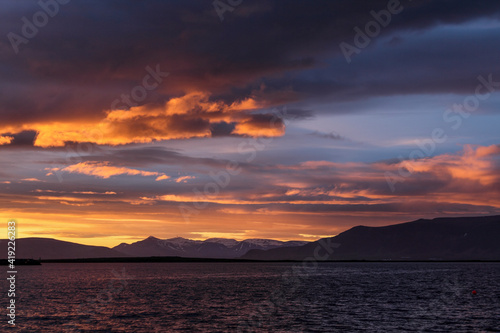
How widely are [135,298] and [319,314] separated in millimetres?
45040

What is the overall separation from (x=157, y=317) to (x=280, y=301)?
28800 millimetres

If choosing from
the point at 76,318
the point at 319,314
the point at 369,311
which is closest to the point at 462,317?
the point at 369,311

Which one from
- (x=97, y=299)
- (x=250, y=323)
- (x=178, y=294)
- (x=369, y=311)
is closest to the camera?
(x=250, y=323)

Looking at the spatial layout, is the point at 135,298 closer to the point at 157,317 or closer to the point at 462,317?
the point at 157,317

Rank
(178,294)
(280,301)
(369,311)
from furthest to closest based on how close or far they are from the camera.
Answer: (178,294) < (280,301) < (369,311)

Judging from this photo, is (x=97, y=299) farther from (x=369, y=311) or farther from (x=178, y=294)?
(x=369, y=311)

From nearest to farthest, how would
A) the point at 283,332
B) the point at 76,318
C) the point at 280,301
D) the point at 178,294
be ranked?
the point at 283,332
the point at 76,318
the point at 280,301
the point at 178,294

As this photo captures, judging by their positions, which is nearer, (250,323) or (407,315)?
(250,323)

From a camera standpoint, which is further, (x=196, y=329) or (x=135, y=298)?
(x=135, y=298)

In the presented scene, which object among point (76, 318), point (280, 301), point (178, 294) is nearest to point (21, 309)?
point (76, 318)

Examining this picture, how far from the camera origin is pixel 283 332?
6425cm

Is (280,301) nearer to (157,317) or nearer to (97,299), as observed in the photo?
(157,317)

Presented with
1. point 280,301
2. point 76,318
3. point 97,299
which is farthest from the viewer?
point 97,299

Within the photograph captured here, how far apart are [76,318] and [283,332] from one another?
32.6 m
